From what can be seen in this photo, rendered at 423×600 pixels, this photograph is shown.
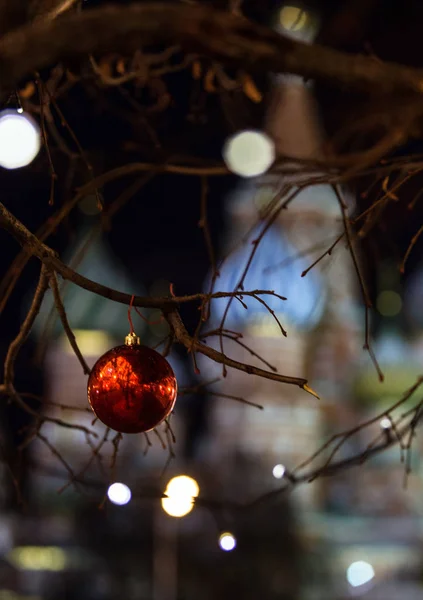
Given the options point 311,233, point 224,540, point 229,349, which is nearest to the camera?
point 224,540

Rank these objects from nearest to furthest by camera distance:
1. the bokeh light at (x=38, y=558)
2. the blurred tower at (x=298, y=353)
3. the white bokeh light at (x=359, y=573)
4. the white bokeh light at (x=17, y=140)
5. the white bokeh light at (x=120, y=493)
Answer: the white bokeh light at (x=120, y=493), the white bokeh light at (x=17, y=140), the bokeh light at (x=38, y=558), the white bokeh light at (x=359, y=573), the blurred tower at (x=298, y=353)

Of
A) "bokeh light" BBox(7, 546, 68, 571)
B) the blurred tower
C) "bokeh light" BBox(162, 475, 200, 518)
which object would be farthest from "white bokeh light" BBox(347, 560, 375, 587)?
"bokeh light" BBox(162, 475, 200, 518)

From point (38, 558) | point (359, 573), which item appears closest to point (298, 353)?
point (359, 573)

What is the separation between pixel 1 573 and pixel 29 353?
2.33 meters

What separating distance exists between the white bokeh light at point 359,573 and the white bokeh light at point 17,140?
6.39 meters

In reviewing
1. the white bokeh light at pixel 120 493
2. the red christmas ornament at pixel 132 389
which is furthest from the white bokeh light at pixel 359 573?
the red christmas ornament at pixel 132 389

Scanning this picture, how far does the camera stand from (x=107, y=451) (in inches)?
361

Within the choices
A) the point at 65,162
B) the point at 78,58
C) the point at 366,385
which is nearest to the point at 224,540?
the point at 78,58

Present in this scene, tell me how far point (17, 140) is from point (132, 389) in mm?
1045

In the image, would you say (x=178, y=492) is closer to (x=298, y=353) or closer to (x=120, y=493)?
(x=120, y=493)

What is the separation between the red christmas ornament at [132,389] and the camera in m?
1.46

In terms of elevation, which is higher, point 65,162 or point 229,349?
point 229,349

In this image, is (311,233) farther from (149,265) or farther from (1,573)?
(1,573)

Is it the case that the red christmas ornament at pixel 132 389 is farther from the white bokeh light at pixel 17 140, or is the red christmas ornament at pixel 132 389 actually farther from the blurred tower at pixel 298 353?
the blurred tower at pixel 298 353
